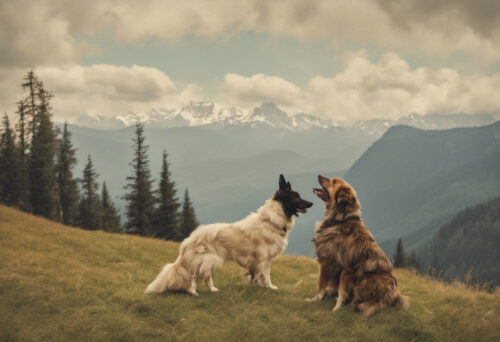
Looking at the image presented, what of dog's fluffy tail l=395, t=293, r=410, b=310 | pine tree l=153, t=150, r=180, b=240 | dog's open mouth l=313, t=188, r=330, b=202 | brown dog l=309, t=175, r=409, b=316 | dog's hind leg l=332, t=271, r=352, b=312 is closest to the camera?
brown dog l=309, t=175, r=409, b=316

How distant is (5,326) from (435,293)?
1024 cm

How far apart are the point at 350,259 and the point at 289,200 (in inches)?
90.3

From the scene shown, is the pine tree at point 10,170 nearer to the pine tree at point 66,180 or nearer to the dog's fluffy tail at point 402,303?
the pine tree at point 66,180

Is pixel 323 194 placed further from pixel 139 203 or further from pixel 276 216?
pixel 139 203

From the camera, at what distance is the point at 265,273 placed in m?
8.32

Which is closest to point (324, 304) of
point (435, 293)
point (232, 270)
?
point (435, 293)

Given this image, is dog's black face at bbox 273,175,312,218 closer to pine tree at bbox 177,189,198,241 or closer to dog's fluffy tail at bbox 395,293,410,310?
dog's fluffy tail at bbox 395,293,410,310

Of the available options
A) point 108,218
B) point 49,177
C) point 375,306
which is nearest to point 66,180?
point 49,177

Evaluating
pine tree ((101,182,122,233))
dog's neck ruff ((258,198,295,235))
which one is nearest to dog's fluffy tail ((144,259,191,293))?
dog's neck ruff ((258,198,295,235))

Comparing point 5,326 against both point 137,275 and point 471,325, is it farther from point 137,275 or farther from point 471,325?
point 471,325

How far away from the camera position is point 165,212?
38.4 m

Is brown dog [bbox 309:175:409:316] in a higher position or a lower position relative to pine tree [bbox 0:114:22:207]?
lower

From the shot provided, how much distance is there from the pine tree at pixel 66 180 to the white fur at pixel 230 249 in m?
38.6

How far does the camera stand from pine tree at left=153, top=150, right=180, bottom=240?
3803 centimetres
